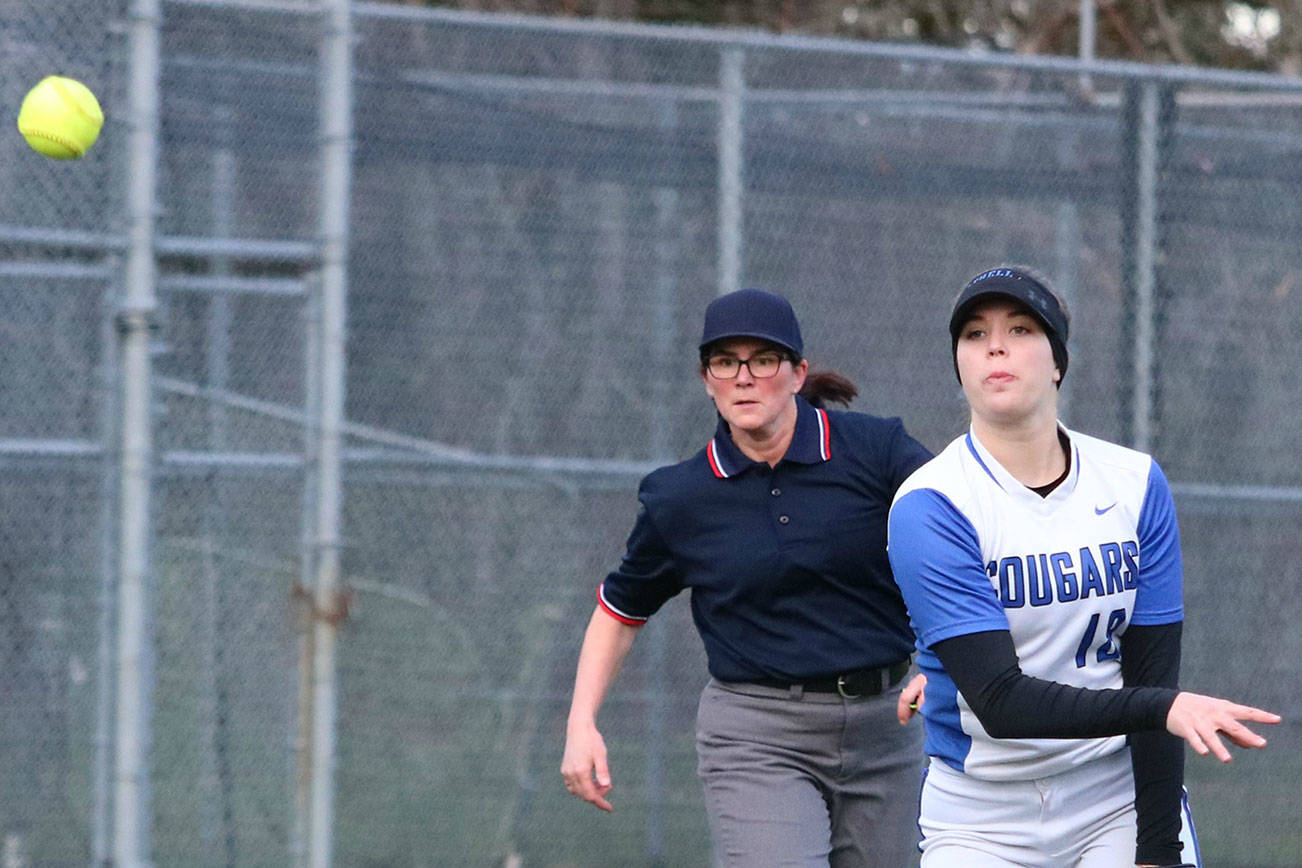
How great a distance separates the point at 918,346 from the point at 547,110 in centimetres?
157

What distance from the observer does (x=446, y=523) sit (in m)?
5.75

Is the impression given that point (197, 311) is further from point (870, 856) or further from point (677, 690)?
point (870, 856)

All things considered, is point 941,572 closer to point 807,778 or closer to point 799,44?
point 807,778

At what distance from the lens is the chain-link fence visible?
544 cm

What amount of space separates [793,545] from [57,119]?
252cm

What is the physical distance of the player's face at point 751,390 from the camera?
3.91 metres

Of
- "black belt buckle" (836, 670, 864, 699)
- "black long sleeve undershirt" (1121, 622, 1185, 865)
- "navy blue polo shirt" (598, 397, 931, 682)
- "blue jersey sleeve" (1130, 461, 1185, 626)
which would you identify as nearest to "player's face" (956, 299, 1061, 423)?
"blue jersey sleeve" (1130, 461, 1185, 626)

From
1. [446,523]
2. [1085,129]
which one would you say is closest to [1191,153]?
[1085,129]

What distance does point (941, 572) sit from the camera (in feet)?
9.94

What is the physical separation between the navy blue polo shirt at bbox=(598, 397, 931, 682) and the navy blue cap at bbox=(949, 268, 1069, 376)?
962mm

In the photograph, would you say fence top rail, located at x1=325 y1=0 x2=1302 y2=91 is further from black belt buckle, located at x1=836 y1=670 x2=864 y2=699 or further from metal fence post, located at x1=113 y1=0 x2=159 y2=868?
black belt buckle, located at x1=836 y1=670 x2=864 y2=699

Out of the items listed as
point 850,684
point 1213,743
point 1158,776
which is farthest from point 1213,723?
point 850,684

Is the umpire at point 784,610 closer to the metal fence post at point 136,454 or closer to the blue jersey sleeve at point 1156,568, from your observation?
the blue jersey sleeve at point 1156,568

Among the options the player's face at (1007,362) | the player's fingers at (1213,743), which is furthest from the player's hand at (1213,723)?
the player's face at (1007,362)
